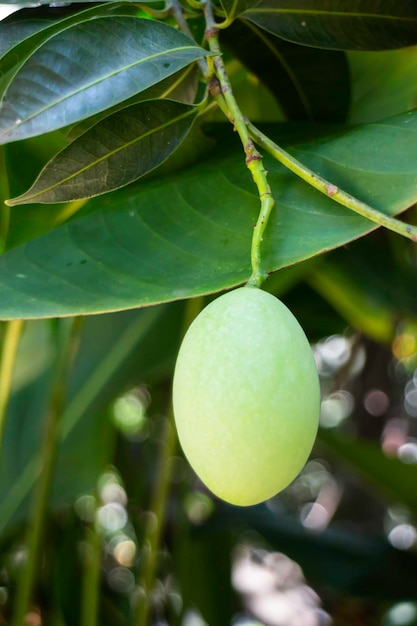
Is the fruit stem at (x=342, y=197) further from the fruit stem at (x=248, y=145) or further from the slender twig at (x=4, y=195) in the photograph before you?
the slender twig at (x=4, y=195)

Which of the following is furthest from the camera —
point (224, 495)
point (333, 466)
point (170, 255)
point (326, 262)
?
point (333, 466)

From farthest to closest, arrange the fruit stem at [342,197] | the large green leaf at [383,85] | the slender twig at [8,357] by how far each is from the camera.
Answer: the slender twig at [8,357]
the large green leaf at [383,85]
the fruit stem at [342,197]

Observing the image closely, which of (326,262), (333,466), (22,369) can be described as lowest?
(333,466)

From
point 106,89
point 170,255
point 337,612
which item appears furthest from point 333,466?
point 106,89

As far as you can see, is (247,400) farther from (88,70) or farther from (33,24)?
(33,24)

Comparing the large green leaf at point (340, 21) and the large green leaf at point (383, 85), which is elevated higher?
the large green leaf at point (340, 21)

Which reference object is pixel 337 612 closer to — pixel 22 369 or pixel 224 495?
pixel 22 369

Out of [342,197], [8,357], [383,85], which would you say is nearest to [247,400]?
[342,197]

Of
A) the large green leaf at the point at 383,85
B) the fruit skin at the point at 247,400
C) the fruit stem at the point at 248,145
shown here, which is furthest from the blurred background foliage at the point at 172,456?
the fruit skin at the point at 247,400
